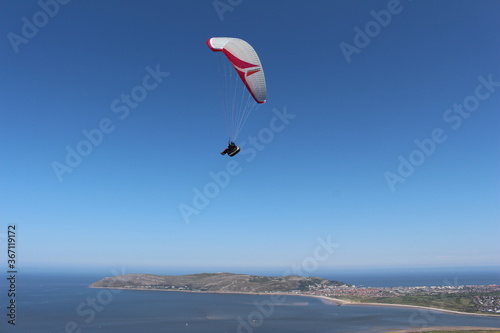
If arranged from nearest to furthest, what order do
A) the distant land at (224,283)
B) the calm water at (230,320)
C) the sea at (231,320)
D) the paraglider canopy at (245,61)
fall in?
the paraglider canopy at (245,61) < the sea at (231,320) < the calm water at (230,320) < the distant land at (224,283)

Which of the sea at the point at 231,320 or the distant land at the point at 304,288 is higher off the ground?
the sea at the point at 231,320

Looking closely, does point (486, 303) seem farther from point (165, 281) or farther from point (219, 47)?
point (165, 281)

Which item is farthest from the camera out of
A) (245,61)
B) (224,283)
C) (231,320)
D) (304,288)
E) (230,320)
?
(224,283)

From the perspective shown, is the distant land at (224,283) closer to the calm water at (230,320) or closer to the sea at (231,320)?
the sea at (231,320)

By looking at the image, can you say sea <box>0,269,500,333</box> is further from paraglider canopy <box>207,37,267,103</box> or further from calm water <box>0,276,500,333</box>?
paraglider canopy <box>207,37,267,103</box>

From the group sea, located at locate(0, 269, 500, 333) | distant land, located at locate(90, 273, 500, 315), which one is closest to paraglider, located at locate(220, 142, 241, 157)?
sea, located at locate(0, 269, 500, 333)

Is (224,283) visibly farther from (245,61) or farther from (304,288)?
(245,61)

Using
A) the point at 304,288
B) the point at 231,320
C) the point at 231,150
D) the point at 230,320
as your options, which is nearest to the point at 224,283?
the point at 304,288

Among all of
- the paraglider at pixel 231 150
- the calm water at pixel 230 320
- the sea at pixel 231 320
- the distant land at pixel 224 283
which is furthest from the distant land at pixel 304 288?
the paraglider at pixel 231 150

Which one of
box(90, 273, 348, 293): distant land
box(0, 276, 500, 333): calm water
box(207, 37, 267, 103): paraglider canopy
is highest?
box(207, 37, 267, 103): paraglider canopy
